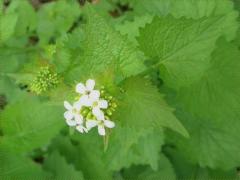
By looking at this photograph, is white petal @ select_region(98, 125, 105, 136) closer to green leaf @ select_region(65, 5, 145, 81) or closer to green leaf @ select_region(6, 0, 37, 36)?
green leaf @ select_region(65, 5, 145, 81)

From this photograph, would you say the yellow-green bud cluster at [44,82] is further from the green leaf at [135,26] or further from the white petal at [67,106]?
the green leaf at [135,26]

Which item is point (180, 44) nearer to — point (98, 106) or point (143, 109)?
point (143, 109)

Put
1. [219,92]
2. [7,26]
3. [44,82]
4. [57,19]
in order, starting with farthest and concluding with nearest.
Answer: [57,19] < [7,26] < [219,92] < [44,82]

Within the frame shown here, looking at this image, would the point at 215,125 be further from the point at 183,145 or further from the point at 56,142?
the point at 56,142

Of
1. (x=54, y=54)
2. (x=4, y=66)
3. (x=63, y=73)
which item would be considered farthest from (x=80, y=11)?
(x=63, y=73)

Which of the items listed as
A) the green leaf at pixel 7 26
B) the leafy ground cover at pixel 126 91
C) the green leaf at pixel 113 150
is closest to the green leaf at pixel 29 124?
the leafy ground cover at pixel 126 91

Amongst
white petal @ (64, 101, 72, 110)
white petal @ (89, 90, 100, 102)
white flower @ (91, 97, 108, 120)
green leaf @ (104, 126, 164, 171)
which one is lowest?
green leaf @ (104, 126, 164, 171)

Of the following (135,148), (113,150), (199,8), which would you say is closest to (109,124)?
(135,148)

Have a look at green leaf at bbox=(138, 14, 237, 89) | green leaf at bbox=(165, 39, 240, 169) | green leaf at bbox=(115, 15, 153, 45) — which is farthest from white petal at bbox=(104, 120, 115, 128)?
green leaf at bbox=(115, 15, 153, 45)
